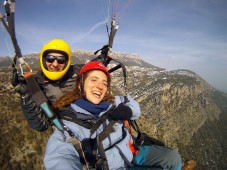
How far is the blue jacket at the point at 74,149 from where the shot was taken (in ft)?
9.15

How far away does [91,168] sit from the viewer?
347 cm

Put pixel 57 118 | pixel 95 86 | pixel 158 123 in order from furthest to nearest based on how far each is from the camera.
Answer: pixel 158 123 < pixel 95 86 < pixel 57 118

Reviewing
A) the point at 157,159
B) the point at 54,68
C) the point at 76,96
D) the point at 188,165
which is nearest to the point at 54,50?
the point at 54,68

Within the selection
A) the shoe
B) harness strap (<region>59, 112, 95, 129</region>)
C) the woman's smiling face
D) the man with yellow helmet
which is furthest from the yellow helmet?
the shoe

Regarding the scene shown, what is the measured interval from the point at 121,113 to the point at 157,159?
4.27ft

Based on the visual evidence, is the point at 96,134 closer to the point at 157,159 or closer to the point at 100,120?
the point at 100,120

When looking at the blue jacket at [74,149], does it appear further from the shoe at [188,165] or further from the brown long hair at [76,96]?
the shoe at [188,165]

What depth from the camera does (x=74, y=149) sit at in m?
3.17

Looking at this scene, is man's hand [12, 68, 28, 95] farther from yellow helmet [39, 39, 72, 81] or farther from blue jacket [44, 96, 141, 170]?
yellow helmet [39, 39, 72, 81]

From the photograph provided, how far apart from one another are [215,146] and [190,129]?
31.7 meters

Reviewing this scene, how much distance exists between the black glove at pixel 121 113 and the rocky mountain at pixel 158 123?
1806 cm

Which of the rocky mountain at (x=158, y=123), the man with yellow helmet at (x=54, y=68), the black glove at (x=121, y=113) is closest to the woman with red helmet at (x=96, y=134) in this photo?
the black glove at (x=121, y=113)

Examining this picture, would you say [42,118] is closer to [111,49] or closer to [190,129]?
[111,49]

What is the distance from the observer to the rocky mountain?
64.5 ft
